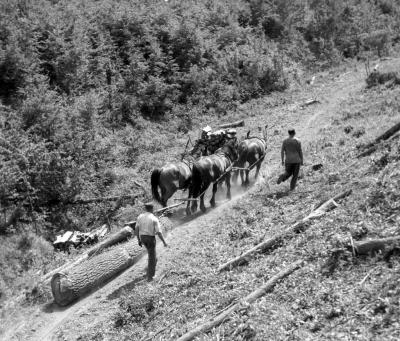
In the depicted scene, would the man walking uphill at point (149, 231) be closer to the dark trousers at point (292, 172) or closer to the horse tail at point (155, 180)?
the horse tail at point (155, 180)

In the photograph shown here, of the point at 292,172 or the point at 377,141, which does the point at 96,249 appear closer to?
the point at 292,172

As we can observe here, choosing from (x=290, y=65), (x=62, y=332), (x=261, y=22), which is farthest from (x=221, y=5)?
(x=62, y=332)

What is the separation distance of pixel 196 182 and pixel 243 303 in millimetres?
8034

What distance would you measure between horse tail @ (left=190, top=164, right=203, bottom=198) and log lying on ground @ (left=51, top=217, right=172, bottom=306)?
3.02 meters

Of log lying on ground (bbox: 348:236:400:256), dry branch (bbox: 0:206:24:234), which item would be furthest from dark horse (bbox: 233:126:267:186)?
log lying on ground (bbox: 348:236:400:256)

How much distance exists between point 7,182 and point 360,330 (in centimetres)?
1350

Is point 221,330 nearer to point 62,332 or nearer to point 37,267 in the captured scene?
point 62,332

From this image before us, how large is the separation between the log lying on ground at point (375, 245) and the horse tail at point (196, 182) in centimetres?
807

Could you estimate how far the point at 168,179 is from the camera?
15570 mm

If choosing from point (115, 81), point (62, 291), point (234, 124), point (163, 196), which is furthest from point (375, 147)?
point (115, 81)

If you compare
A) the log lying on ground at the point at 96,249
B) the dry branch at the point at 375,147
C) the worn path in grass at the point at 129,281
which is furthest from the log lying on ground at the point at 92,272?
the dry branch at the point at 375,147

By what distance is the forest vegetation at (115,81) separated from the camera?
59.9ft

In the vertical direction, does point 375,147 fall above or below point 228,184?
above

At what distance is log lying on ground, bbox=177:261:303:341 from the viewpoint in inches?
318
